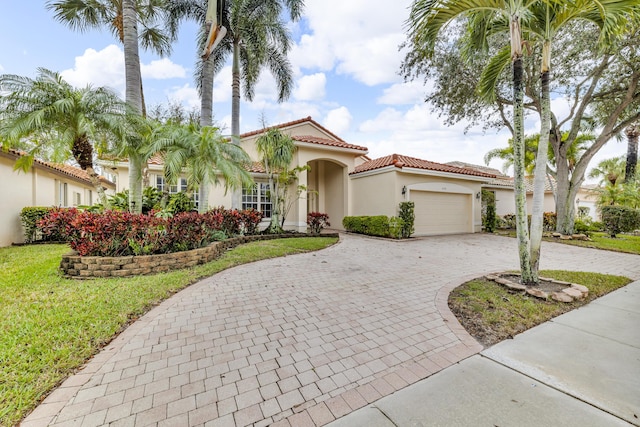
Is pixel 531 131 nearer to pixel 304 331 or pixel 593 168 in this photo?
pixel 593 168

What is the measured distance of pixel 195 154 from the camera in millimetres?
8875

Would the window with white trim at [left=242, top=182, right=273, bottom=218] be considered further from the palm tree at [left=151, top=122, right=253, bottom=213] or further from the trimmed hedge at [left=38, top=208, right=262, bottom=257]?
the trimmed hedge at [left=38, top=208, right=262, bottom=257]

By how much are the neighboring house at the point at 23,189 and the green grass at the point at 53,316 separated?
14.4 feet

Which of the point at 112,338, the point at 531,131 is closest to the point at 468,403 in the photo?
the point at 112,338

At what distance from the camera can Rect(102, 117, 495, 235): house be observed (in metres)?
13.0

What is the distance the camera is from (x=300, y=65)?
48.0 feet

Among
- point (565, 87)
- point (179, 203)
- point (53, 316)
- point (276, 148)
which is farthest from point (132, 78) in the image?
point (565, 87)

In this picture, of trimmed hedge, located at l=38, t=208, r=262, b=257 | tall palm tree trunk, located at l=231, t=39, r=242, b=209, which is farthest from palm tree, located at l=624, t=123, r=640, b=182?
trimmed hedge, located at l=38, t=208, r=262, b=257

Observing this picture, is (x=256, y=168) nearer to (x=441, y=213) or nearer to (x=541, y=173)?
(x=441, y=213)

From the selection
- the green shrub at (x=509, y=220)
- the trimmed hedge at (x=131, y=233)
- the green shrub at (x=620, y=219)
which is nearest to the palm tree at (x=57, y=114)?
the trimmed hedge at (x=131, y=233)

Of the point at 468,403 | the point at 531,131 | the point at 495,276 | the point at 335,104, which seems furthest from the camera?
the point at 335,104

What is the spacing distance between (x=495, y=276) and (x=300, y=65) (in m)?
14.1

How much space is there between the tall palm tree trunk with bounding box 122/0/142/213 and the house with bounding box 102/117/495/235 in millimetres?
4619

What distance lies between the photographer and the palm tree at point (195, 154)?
26.4 ft
